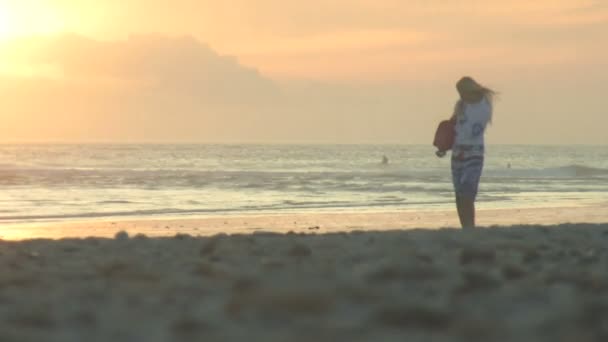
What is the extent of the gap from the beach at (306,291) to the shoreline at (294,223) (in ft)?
20.8

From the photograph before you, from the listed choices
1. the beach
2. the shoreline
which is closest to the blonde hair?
the beach

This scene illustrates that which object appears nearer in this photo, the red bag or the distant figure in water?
the distant figure in water

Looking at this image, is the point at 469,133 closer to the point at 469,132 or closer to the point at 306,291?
the point at 469,132

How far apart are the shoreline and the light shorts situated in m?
3.80

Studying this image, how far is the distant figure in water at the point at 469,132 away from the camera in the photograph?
1002 cm

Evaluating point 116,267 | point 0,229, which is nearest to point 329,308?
point 116,267

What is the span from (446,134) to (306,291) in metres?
6.77

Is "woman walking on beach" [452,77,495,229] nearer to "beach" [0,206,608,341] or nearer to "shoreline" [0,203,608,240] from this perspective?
"beach" [0,206,608,341]

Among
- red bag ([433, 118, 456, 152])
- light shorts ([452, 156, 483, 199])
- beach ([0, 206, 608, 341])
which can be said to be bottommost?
beach ([0, 206, 608, 341])

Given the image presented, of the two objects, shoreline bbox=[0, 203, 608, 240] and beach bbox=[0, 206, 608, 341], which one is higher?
beach bbox=[0, 206, 608, 341]

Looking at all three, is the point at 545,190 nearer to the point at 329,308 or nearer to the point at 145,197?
the point at 145,197

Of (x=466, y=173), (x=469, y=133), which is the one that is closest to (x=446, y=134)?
(x=469, y=133)

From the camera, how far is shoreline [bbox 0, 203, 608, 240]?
1435 cm

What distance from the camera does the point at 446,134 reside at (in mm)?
10219
